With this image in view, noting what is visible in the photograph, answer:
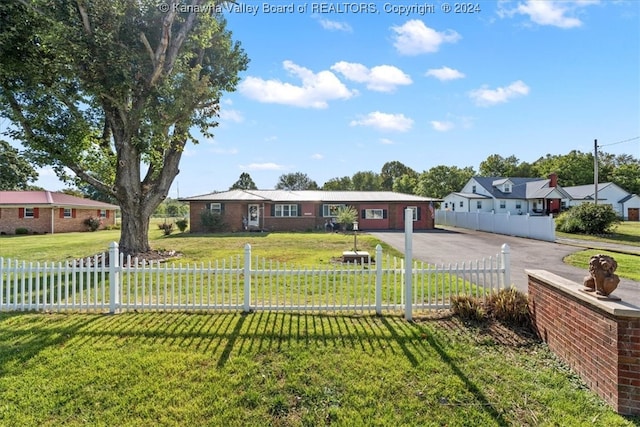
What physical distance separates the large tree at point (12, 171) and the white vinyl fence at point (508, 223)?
41173mm

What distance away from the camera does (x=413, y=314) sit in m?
5.98

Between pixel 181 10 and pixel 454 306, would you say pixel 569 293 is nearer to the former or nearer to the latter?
pixel 454 306

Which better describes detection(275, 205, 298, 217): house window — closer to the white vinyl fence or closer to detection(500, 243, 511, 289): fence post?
the white vinyl fence

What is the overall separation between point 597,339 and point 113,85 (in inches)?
496

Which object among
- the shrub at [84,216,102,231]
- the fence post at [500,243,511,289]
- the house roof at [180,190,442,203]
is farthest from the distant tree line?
the fence post at [500,243,511,289]

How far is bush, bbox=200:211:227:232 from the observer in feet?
80.4

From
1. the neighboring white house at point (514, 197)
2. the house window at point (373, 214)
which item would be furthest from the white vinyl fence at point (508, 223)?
the house window at point (373, 214)

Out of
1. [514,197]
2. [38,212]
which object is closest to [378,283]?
[38,212]

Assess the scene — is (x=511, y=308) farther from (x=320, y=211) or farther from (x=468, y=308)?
(x=320, y=211)

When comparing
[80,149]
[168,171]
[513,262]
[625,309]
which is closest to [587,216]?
[513,262]

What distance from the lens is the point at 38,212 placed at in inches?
1025

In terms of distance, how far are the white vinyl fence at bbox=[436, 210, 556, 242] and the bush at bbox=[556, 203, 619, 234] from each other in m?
2.40

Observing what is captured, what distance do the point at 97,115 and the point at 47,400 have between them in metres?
11.6

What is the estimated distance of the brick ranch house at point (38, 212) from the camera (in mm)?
25328
